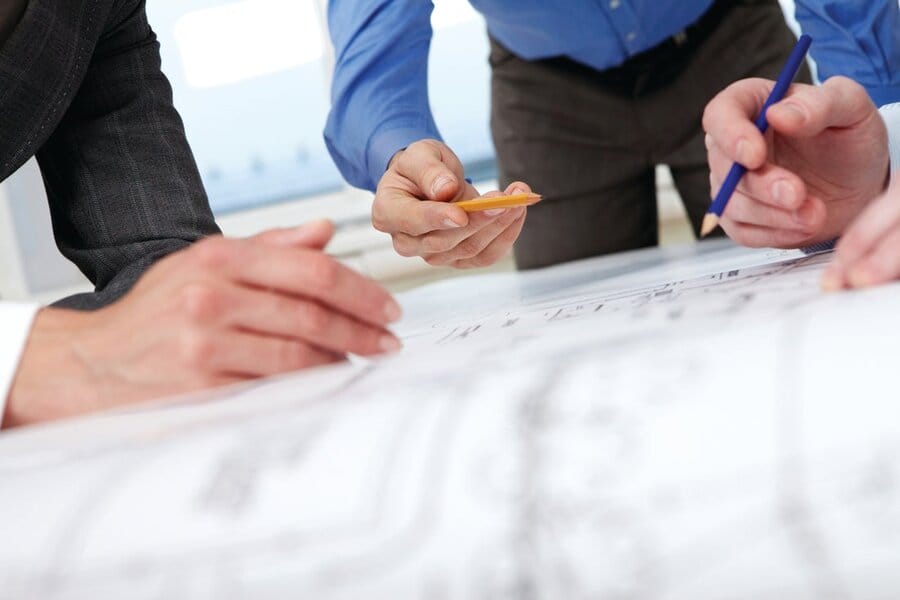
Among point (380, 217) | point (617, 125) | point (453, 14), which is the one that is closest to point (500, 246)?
point (380, 217)

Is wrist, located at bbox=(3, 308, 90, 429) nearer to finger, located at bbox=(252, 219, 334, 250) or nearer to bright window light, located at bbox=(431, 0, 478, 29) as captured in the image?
finger, located at bbox=(252, 219, 334, 250)

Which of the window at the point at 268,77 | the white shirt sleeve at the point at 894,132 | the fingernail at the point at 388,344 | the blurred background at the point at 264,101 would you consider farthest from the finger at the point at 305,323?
the window at the point at 268,77

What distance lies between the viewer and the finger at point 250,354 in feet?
1.56

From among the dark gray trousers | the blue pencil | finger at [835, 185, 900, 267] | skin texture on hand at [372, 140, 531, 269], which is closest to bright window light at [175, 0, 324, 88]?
the dark gray trousers

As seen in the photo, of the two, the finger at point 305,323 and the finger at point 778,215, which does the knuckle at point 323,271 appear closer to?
the finger at point 305,323

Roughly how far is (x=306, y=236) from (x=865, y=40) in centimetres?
86

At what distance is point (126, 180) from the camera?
90 centimetres

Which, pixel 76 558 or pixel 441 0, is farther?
pixel 441 0

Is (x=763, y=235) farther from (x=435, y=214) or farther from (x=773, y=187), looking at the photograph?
A: (x=435, y=214)

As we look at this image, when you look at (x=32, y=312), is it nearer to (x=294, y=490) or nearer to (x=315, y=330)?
(x=315, y=330)

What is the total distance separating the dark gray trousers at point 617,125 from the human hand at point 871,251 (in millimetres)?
1012

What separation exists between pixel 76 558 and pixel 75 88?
0.61 metres

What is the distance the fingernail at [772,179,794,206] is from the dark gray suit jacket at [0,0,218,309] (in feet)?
1.74

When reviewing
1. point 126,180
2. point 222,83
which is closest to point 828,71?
point 126,180
